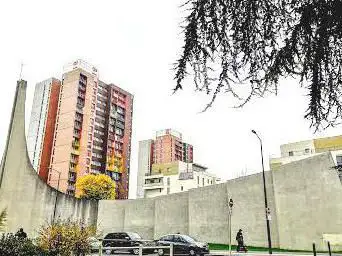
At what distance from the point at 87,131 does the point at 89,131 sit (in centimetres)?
68

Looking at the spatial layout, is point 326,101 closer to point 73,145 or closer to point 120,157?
point 73,145

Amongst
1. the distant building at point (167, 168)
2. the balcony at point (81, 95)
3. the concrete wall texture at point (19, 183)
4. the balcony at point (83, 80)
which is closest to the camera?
the concrete wall texture at point (19, 183)

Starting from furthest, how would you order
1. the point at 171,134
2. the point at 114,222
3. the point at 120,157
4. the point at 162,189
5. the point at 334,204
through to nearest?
the point at 171,134, the point at 120,157, the point at 162,189, the point at 114,222, the point at 334,204

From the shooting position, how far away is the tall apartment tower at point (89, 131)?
86312mm

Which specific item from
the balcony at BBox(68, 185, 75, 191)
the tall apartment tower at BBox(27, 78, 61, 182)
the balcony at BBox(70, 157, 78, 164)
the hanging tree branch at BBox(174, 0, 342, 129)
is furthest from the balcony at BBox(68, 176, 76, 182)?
the hanging tree branch at BBox(174, 0, 342, 129)

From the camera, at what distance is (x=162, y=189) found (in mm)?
93812

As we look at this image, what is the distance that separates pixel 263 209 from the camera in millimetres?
31578

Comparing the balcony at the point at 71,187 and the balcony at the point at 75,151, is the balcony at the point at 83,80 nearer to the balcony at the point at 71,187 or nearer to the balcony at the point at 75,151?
the balcony at the point at 75,151

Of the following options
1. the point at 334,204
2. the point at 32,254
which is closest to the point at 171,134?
the point at 334,204

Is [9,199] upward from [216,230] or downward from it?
upward

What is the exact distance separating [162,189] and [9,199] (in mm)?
61809

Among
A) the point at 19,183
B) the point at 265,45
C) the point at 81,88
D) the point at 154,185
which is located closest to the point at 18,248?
the point at 265,45

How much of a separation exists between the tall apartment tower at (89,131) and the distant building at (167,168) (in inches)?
383

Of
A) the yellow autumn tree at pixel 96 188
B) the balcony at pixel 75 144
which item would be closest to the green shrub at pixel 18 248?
the yellow autumn tree at pixel 96 188
